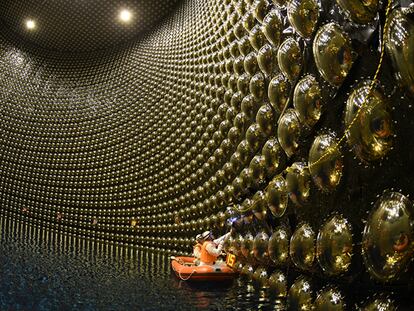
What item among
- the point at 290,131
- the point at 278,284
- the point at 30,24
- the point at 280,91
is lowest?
the point at 278,284

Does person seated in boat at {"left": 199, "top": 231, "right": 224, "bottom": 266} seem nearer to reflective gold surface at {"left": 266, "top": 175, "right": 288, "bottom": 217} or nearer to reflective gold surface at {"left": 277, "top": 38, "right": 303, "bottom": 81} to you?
reflective gold surface at {"left": 266, "top": 175, "right": 288, "bottom": 217}

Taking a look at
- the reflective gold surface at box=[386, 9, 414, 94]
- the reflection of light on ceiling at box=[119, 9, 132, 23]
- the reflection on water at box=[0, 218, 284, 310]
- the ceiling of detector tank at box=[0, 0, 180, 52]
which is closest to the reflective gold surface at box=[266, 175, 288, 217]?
the reflection on water at box=[0, 218, 284, 310]

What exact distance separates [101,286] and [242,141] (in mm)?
1352

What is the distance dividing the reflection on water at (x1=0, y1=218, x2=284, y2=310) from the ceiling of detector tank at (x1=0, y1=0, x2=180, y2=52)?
381 centimetres

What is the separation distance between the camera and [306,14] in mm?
1552

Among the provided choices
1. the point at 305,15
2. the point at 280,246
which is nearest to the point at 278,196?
the point at 280,246

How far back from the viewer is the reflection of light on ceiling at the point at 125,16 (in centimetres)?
652

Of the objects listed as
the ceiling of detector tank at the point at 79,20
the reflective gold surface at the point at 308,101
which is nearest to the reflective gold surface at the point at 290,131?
the reflective gold surface at the point at 308,101

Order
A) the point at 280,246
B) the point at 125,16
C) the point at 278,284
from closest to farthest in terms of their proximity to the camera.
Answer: the point at 280,246, the point at 278,284, the point at 125,16

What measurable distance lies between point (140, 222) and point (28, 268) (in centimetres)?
191

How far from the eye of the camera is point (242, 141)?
2855 millimetres

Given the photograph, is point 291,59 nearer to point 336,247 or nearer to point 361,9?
point 361,9

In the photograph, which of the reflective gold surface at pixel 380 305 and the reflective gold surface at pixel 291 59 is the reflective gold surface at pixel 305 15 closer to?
the reflective gold surface at pixel 291 59

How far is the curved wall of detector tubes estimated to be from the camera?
1.15 meters
